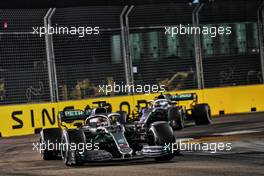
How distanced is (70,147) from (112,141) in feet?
2.38

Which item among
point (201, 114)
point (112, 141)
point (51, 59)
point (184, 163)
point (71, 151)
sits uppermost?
point (51, 59)

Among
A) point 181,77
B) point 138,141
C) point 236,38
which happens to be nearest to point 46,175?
point 138,141

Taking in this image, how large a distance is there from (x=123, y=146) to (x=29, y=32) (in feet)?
34.7

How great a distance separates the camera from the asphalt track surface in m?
10.1

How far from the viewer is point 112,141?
39.1 ft

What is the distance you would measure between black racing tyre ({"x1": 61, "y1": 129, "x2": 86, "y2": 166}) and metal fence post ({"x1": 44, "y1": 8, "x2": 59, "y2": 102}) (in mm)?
9789

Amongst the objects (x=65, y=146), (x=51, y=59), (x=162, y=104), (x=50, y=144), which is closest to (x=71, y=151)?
(x=65, y=146)

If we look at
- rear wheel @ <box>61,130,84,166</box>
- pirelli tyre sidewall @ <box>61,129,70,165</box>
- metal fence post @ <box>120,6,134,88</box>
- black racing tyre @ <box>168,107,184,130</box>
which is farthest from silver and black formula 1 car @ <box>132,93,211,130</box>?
rear wheel @ <box>61,130,84,166</box>

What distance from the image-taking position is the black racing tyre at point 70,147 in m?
11.7

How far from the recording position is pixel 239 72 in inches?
968

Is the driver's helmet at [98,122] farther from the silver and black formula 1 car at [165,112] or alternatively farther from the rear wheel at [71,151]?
the silver and black formula 1 car at [165,112]

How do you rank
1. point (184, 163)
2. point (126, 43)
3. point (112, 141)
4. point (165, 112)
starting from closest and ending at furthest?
point (184, 163), point (112, 141), point (165, 112), point (126, 43)

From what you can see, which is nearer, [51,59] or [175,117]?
[175,117]

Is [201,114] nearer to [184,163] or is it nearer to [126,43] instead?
[126,43]
